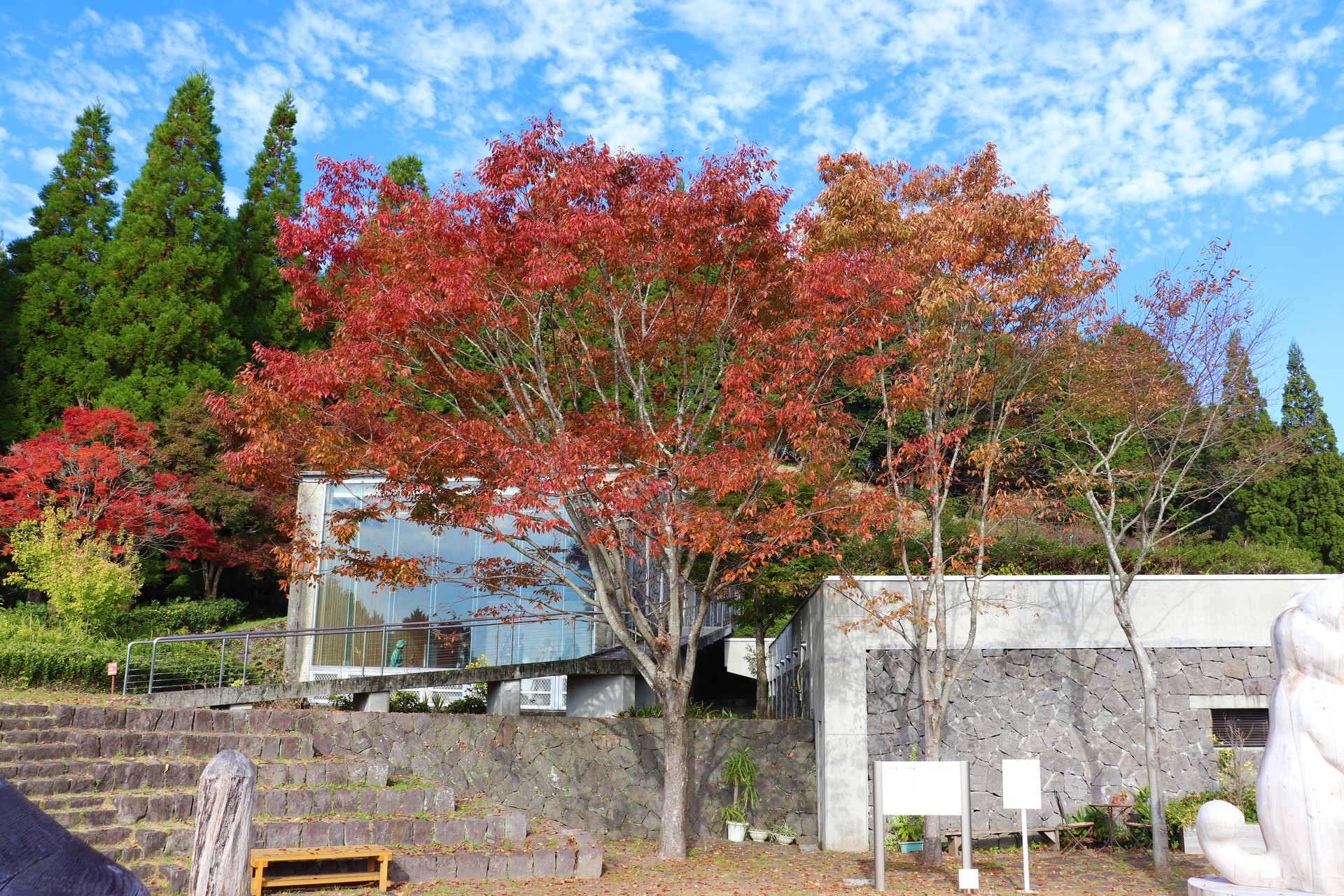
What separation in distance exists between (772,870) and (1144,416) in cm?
733

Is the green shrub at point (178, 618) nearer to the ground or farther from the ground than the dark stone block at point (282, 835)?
farther from the ground

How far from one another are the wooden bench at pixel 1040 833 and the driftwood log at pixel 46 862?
11060mm

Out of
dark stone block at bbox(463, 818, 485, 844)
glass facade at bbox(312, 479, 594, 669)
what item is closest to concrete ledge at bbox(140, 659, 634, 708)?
glass facade at bbox(312, 479, 594, 669)

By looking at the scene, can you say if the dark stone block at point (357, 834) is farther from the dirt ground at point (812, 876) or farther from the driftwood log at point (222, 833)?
the driftwood log at point (222, 833)

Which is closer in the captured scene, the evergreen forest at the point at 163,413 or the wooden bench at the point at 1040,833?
the wooden bench at the point at 1040,833

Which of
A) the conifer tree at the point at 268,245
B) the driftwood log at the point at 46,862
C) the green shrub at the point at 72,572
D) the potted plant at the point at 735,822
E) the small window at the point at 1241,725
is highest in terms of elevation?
the conifer tree at the point at 268,245

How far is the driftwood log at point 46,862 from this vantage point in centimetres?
149

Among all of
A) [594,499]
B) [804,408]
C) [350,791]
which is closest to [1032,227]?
[804,408]

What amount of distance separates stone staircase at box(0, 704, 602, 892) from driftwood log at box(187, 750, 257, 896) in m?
2.79

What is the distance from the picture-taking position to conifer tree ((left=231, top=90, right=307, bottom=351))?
103ft

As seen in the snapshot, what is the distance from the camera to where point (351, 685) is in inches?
539

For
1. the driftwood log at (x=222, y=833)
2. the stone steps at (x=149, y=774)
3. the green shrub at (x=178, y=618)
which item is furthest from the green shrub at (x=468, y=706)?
the green shrub at (x=178, y=618)

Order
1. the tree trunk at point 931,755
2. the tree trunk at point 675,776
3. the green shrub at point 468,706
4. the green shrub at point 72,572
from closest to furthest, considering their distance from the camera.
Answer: the tree trunk at point 931,755, the tree trunk at point 675,776, the green shrub at point 468,706, the green shrub at point 72,572

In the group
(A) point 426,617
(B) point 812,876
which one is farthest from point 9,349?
(B) point 812,876
